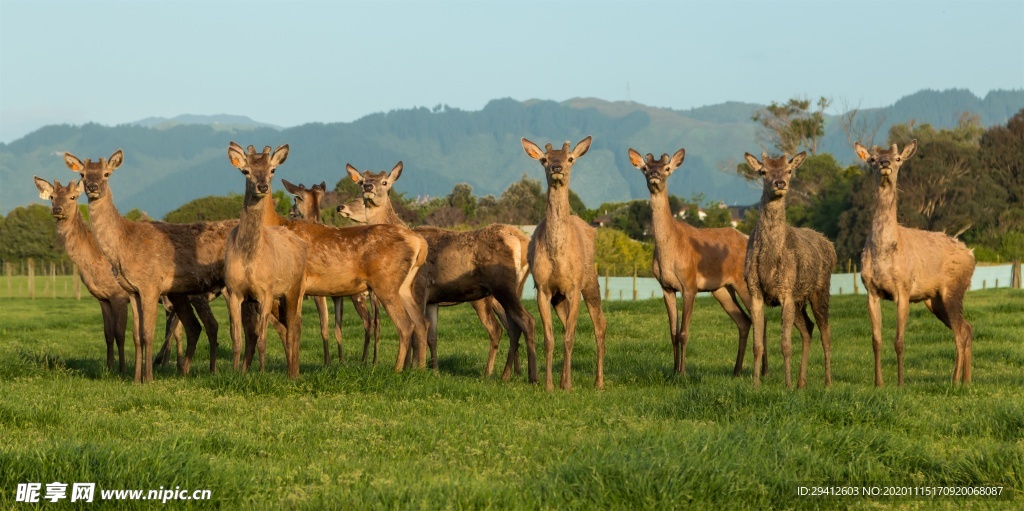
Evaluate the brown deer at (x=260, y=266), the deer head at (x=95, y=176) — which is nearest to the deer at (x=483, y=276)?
the brown deer at (x=260, y=266)

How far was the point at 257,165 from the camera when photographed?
12.4 m

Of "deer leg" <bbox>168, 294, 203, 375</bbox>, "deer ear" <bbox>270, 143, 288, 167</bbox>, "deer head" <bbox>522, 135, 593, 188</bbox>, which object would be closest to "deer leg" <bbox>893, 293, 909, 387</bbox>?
"deer head" <bbox>522, 135, 593, 188</bbox>

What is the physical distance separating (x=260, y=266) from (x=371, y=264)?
171 centimetres

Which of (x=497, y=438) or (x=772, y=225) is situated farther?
(x=772, y=225)

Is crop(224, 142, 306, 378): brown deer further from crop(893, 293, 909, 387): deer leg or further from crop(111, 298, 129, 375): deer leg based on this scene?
crop(893, 293, 909, 387): deer leg

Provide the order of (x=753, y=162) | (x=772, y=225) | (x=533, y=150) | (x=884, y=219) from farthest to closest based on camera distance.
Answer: (x=533, y=150)
(x=753, y=162)
(x=884, y=219)
(x=772, y=225)

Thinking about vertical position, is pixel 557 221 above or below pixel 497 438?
above

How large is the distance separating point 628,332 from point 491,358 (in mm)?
6282

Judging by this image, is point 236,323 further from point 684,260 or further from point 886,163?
point 886,163

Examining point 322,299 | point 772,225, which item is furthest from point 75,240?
point 772,225

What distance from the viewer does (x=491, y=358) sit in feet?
46.7

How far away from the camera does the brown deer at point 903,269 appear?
1292 centimetres

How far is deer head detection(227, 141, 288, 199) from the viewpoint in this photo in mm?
12125

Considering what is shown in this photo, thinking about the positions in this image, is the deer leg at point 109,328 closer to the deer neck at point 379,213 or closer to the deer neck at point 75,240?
the deer neck at point 75,240
